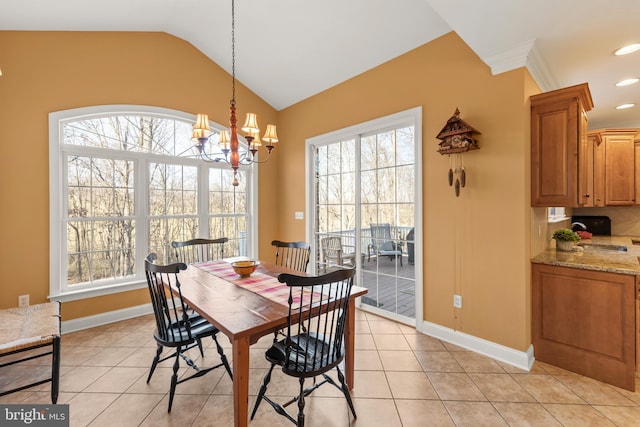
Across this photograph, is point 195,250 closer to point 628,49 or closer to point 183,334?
point 183,334

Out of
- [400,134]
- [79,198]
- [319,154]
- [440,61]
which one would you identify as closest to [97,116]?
[79,198]

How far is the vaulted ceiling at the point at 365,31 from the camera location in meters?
2.01

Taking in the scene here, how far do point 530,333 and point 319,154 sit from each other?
3.18 metres

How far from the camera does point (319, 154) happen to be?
420 cm

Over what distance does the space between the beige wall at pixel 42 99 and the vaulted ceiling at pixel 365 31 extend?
187 mm

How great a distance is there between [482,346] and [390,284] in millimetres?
1104

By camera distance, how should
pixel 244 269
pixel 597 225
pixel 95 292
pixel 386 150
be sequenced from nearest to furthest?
pixel 244 269
pixel 95 292
pixel 386 150
pixel 597 225

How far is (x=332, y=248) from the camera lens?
404 centimetres

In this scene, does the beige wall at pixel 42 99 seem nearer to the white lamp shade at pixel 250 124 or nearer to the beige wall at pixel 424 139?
the beige wall at pixel 424 139

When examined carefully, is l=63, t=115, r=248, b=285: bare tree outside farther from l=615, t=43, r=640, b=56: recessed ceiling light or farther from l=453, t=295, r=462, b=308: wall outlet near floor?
l=615, t=43, r=640, b=56: recessed ceiling light

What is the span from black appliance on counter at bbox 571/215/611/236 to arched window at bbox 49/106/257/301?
5766 millimetres

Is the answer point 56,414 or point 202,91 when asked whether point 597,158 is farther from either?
point 56,414

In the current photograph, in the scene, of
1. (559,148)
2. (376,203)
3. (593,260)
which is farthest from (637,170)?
(376,203)

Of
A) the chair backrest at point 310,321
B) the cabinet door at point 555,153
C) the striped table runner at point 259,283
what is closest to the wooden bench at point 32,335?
the striped table runner at point 259,283
